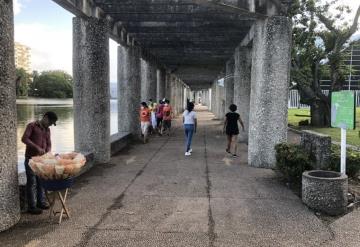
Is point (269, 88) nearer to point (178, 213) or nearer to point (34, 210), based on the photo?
point (178, 213)

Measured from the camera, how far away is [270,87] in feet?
35.5

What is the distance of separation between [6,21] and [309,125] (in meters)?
22.6

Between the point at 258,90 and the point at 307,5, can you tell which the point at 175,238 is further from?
the point at 307,5

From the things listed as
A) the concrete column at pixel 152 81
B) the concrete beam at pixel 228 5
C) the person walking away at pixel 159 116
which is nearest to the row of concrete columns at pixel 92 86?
the concrete beam at pixel 228 5

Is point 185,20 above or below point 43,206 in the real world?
above

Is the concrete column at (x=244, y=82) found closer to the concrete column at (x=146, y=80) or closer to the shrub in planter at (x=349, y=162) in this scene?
the concrete column at (x=146, y=80)

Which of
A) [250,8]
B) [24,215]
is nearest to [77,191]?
[24,215]

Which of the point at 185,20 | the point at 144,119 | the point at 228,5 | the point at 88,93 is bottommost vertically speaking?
the point at 144,119

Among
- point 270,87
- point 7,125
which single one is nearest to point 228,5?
point 270,87

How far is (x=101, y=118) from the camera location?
11.6 meters

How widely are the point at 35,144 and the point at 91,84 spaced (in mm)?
4953

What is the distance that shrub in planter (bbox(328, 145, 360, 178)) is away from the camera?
842cm

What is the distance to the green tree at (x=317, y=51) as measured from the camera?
2302 cm

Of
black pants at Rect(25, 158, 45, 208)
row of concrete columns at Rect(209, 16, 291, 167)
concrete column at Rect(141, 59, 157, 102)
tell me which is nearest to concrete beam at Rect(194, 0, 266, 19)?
row of concrete columns at Rect(209, 16, 291, 167)
